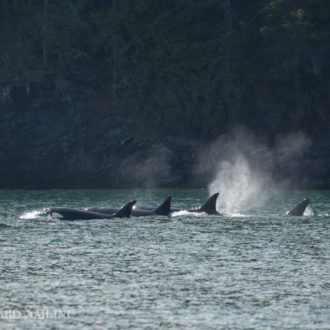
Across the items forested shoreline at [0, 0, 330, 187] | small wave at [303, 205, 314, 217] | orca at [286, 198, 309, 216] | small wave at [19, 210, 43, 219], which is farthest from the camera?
forested shoreline at [0, 0, 330, 187]

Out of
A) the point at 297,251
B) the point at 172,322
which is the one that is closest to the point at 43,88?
the point at 297,251

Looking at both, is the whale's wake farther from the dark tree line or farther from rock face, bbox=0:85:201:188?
the dark tree line

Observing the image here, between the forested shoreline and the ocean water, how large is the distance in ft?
123

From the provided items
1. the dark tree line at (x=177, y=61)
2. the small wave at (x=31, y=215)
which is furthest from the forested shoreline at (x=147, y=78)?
the small wave at (x=31, y=215)

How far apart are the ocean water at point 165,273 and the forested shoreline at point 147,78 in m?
37.4

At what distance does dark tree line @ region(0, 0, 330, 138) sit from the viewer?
77000mm

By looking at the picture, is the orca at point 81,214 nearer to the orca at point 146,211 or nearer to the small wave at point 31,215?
the small wave at point 31,215

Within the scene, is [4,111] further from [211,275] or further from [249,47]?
[211,275]

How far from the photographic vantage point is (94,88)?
81812 millimetres

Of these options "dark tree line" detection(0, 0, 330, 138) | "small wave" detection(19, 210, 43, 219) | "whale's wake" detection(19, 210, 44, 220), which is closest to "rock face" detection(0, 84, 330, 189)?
"dark tree line" detection(0, 0, 330, 138)

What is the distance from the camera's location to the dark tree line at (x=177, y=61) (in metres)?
77.0

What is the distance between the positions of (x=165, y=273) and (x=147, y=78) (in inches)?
2240

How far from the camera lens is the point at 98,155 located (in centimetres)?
7662

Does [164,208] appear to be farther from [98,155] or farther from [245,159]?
[98,155]
